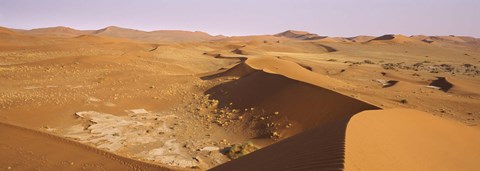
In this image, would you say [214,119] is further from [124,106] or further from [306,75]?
[306,75]

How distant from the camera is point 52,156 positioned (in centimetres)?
800

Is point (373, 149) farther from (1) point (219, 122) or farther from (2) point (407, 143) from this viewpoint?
(1) point (219, 122)

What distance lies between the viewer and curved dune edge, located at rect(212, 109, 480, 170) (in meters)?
4.67

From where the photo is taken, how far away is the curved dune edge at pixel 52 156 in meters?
7.57

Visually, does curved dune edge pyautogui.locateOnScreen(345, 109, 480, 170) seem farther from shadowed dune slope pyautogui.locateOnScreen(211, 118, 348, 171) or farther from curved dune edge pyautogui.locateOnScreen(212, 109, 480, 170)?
shadowed dune slope pyautogui.locateOnScreen(211, 118, 348, 171)

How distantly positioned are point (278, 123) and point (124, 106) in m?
6.33

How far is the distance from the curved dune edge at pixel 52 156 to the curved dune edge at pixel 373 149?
301 cm

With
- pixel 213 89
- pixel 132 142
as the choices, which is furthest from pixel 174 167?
pixel 213 89

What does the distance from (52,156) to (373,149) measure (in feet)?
22.8

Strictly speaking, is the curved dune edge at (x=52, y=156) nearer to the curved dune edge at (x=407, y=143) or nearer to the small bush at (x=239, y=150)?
the small bush at (x=239, y=150)

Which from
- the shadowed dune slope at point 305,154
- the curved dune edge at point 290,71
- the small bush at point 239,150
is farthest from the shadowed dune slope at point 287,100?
the shadowed dune slope at point 305,154

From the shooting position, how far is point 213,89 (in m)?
17.0

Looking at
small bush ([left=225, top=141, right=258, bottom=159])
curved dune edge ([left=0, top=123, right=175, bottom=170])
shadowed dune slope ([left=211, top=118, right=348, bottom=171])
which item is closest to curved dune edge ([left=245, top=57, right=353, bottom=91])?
small bush ([left=225, top=141, right=258, bottom=159])

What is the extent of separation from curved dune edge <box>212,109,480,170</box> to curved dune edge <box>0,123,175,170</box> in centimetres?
301
